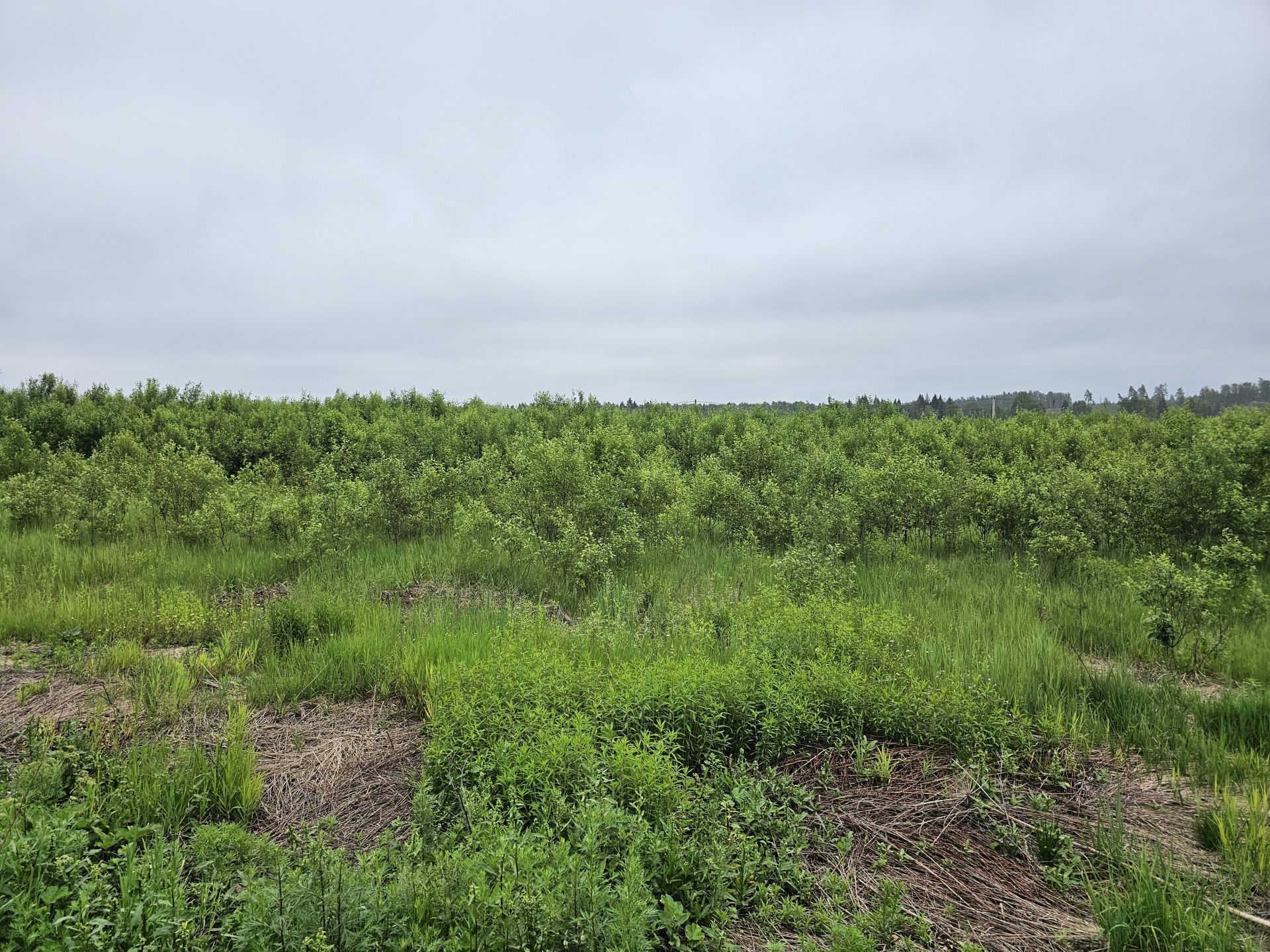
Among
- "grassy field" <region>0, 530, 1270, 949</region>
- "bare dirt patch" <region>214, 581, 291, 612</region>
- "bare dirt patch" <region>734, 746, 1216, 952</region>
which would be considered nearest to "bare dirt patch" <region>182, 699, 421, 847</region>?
"grassy field" <region>0, 530, 1270, 949</region>

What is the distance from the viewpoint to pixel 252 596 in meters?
8.00

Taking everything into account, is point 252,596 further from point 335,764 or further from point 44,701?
point 335,764

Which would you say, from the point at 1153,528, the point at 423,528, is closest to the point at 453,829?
the point at 423,528

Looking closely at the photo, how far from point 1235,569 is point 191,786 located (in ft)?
37.2

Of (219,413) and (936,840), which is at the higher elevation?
(219,413)


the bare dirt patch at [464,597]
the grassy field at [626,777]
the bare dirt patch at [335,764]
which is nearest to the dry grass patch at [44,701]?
the grassy field at [626,777]

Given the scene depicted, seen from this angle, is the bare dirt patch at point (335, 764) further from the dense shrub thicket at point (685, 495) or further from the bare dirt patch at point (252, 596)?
the dense shrub thicket at point (685, 495)

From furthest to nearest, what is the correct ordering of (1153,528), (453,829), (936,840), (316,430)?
(316,430), (1153,528), (936,840), (453,829)

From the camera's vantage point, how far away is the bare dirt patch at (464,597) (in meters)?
7.75

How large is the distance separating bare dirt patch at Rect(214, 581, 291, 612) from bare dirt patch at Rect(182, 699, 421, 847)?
291 centimetres

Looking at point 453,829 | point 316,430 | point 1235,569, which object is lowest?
point 453,829

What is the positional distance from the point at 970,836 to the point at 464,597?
6.34m

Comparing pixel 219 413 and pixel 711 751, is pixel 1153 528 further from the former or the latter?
pixel 219 413

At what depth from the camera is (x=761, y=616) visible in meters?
6.49
